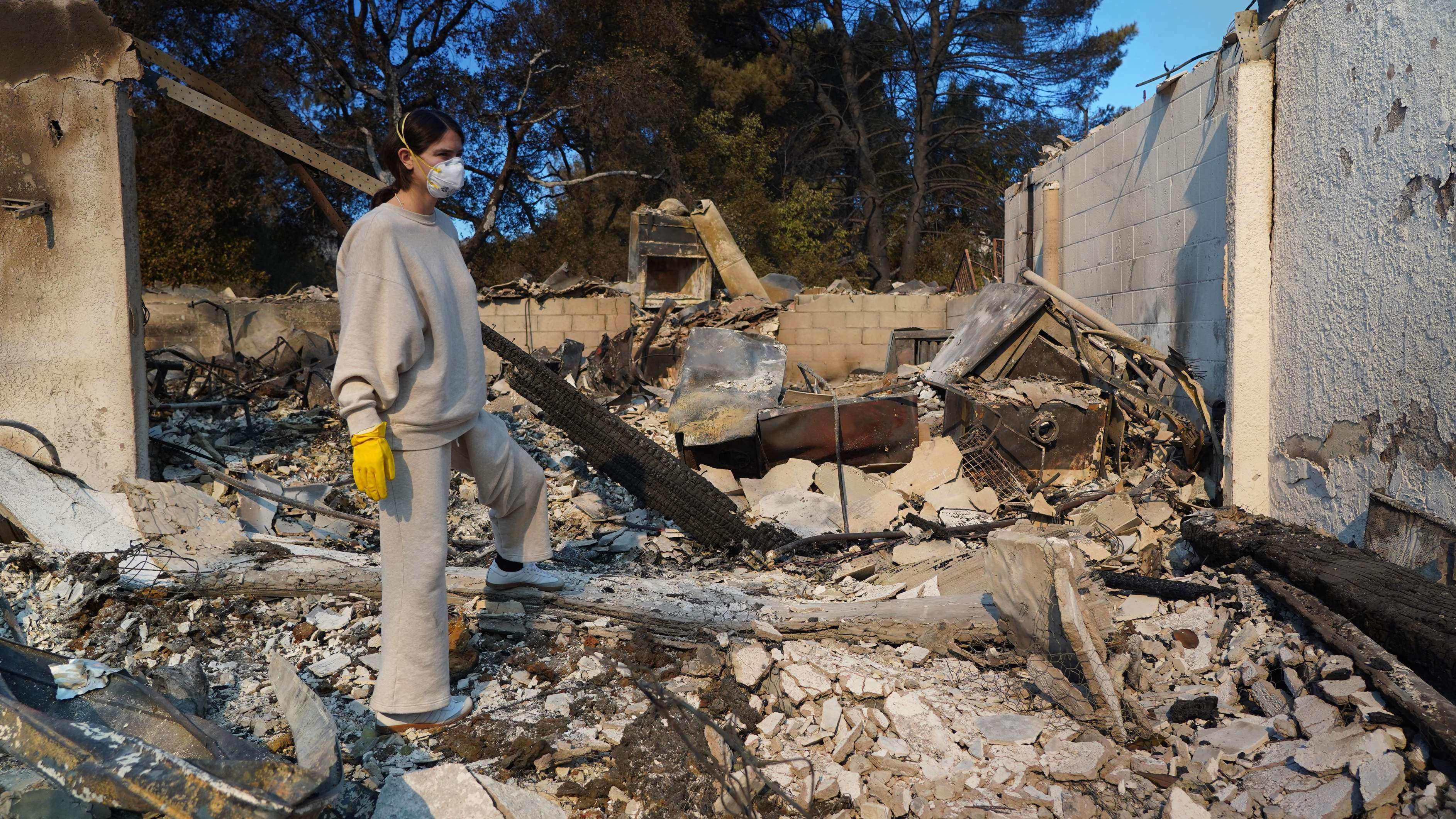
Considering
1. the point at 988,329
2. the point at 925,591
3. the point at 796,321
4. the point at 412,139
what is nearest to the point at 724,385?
the point at 988,329

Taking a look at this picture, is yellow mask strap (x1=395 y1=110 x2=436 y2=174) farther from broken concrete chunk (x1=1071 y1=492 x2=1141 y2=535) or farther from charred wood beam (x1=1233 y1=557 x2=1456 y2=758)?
broken concrete chunk (x1=1071 y1=492 x2=1141 y2=535)

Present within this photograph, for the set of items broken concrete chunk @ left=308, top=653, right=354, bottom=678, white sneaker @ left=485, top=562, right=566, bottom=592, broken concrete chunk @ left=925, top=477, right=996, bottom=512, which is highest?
white sneaker @ left=485, top=562, right=566, bottom=592

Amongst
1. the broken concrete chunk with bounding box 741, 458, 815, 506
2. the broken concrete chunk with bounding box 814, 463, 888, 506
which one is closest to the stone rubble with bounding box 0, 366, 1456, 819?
the broken concrete chunk with bounding box 814, 463, 888, 506

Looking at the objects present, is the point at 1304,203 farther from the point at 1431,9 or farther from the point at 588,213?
the point at 588,213

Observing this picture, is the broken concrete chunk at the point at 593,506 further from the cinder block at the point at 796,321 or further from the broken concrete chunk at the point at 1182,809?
the cinder block at the point at 796,321

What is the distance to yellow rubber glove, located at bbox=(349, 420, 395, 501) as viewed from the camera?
7.50 ft

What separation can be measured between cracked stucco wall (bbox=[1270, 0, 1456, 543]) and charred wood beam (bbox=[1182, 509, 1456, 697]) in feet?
1.02

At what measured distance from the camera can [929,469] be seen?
5.49m

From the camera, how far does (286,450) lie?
648 centimetres

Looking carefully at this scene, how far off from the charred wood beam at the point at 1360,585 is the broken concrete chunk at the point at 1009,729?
94 cm

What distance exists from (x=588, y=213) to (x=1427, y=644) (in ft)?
59.9

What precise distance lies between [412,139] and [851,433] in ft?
12.0

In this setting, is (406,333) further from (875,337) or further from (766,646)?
(875,337)

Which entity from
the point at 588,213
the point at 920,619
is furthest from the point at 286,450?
the point at 588,213
